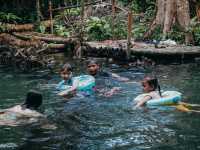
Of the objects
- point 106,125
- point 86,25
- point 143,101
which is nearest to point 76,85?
point 143,101

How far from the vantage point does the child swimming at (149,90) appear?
34.4ft

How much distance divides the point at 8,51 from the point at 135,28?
6.12 meters

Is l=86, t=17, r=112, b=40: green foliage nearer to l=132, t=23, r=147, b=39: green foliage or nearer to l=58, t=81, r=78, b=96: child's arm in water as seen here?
l=132, t=23, r=147, b=39: green foliage

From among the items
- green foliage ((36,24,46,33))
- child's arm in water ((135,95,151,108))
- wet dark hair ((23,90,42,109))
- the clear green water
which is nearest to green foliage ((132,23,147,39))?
green foliage ((36,24,46,33))

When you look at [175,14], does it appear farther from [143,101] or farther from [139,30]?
[143,101]

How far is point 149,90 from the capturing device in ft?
35.0

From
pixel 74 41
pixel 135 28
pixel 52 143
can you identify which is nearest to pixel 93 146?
pixel 52 143

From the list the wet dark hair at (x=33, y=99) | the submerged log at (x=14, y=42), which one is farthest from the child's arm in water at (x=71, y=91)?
the submerged log at (x=14, y=42)

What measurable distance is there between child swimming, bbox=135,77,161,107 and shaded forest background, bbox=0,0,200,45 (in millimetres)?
8630

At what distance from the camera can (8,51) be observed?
18.7 meters

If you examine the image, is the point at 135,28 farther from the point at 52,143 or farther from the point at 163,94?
the point at 52,143

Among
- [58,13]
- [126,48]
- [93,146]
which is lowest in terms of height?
[93,146]

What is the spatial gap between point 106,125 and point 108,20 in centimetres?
1351

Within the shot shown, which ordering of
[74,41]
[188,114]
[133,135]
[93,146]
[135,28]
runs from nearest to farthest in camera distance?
1. [93,146]
2. [133,135]
3. [188,114]
4. [74,41]
5. [135,28]
